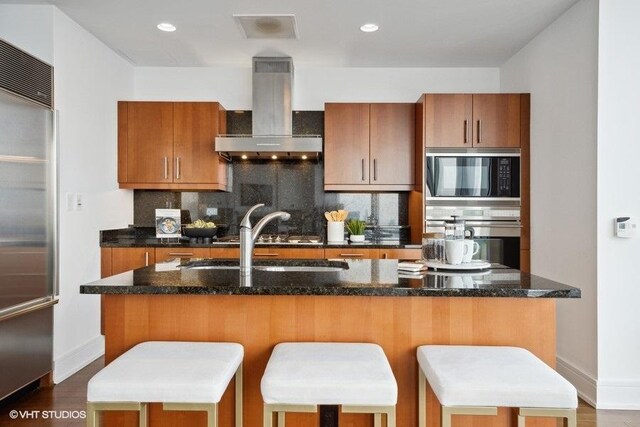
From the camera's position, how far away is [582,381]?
2957 millimetres

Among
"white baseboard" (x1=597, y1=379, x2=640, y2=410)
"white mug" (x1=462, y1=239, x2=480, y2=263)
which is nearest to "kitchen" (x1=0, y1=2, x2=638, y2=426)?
"white baseboard" (x1=597, y1=379, x2=640, y2=410)

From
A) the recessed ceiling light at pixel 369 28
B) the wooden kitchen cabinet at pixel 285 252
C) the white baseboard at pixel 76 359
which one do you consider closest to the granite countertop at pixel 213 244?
the wooden kitchen cabinet at pixel 285 252

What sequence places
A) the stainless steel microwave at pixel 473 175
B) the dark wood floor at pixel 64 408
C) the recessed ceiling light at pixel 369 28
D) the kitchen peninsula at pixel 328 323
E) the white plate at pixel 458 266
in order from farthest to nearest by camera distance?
1. the stainless steel microwave at pixel 473 175
2. the recessed ceiling light at pixel 369 28
3. the dark wood floor at pixel 64 408
4. the white plate at pixel 458 266
5. the kitchen peninsula at pixel 328 323

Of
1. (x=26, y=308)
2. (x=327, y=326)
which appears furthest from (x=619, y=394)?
(x=26, y=308)

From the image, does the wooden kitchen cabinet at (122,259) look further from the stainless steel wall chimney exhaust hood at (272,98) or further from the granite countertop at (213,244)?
the stainless steel wall chimney exhaust hood at (272,98)

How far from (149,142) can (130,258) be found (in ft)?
3.47

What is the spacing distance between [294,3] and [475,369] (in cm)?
262

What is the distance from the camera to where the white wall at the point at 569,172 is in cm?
289

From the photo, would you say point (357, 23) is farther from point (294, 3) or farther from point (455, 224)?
point (455, 224)

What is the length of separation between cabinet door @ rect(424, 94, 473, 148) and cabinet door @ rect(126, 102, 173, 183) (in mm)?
2287

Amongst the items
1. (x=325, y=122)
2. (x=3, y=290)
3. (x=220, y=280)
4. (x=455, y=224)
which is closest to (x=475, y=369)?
(x=455, y=224)

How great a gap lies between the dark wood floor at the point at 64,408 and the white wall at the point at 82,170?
8.1 inches

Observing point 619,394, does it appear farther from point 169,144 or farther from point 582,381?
point 169,144

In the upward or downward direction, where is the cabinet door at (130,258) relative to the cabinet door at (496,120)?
downward
